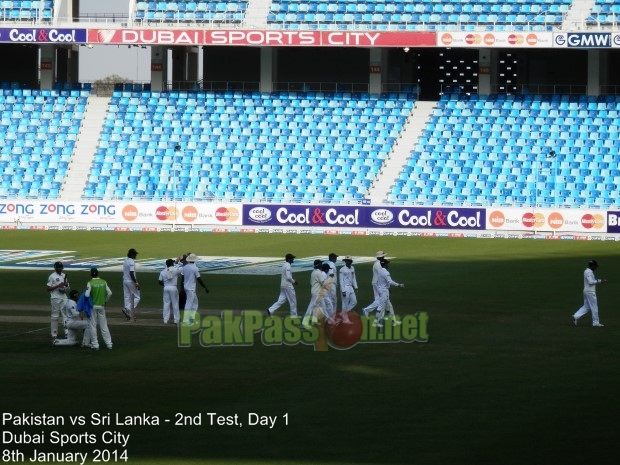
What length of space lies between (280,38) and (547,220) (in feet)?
55.5

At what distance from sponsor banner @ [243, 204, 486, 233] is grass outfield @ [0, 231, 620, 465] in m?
20.4

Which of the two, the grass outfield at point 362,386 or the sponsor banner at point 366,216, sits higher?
the sponsor banner at point 366,216

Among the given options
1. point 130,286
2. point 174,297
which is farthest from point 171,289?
point 130,286

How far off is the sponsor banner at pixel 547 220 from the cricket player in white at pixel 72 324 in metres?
33.5

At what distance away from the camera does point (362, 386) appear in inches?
810

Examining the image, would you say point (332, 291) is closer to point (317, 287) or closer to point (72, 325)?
point (317, 287)

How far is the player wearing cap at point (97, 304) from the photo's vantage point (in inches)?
944

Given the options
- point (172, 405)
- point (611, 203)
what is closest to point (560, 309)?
point (172, 405)

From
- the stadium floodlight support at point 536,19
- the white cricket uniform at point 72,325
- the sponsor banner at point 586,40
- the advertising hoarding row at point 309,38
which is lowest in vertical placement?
the white cricket uniform at point 72,325

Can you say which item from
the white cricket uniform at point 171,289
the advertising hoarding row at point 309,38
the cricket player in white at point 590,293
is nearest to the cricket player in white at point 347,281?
the white cricket uniform at point 171,289

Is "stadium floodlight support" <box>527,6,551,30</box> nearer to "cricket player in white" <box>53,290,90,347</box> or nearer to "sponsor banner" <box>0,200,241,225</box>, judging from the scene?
"sponsor banner" <box>0,200,241,225</box>

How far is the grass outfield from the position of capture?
647 inches

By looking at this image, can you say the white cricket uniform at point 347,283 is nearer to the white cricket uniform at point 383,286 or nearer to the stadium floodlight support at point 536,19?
the white cricket uniform at point 383,286

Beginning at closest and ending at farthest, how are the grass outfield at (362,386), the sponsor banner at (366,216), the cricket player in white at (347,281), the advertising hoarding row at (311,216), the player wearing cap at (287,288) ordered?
the grass outfield at (362,386) < the cricket player in white at (347,281) < the player wearing cap at (287,288) < the advertising hoarding row at (311,216) < the sponsor banner at (366,216)
